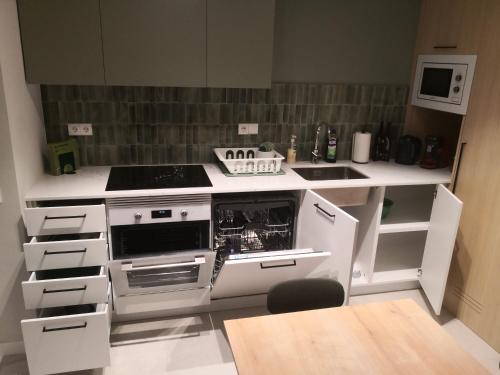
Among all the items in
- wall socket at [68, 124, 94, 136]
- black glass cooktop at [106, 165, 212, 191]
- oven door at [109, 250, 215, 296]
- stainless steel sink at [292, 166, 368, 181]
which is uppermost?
wall socket at [68, 124, 94, 136]

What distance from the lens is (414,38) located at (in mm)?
3090

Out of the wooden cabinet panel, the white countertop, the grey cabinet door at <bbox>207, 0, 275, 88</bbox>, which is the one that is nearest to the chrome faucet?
the white countertop

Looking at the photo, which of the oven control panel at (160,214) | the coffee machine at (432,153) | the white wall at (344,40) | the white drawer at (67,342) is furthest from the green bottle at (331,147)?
the white drawer at (67,342)

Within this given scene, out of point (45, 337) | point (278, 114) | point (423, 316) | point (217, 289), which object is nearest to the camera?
point (423, 316)

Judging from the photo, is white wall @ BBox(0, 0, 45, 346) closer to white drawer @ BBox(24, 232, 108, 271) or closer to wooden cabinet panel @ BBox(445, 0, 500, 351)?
white drawer @ BBox(24, 232, 108, 271)

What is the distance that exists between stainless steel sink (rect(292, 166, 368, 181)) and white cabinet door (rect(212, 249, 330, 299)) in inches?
30.7

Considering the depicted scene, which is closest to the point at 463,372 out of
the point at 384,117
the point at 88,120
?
the point at 384,117

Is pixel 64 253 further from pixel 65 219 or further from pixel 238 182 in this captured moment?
pixel 238 182

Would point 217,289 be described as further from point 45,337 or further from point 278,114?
point 278,114

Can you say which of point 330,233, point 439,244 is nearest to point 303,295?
point 330,233

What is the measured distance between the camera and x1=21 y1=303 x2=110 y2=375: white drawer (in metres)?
1.90

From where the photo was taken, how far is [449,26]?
2.70 m

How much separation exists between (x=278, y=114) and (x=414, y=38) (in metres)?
1.19

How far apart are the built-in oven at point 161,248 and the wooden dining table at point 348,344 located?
878mm
